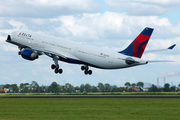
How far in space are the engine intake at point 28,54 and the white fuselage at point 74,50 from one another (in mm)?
3025

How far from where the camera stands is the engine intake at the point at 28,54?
79.8m

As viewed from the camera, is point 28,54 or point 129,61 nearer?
point 129,61

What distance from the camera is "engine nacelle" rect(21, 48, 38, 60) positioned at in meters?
79.8

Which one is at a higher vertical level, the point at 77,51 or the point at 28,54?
the point at 77,51

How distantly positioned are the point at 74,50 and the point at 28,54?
11.4 meters

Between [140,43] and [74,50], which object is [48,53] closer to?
[74,50]

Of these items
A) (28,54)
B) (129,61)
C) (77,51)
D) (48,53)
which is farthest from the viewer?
(48,53)

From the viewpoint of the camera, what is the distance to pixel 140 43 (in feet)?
233

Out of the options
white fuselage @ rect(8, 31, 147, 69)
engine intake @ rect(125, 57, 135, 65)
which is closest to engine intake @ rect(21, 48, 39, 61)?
white fuselage @ rect(8, 31, 147, 69)

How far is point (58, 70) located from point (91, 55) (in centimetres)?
1102
